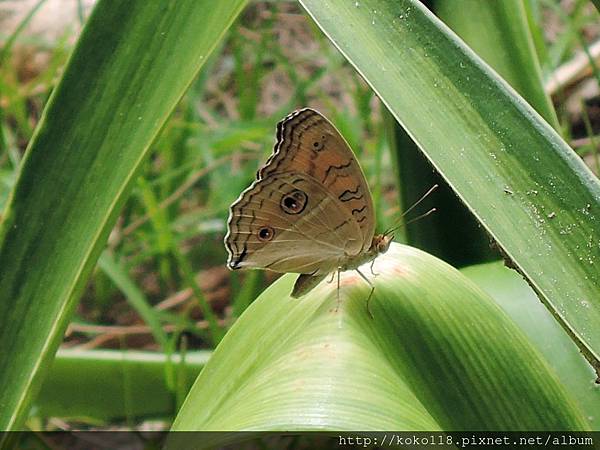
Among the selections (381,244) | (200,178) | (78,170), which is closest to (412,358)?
(381,244)

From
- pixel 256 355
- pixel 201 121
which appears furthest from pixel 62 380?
pixel 201 121

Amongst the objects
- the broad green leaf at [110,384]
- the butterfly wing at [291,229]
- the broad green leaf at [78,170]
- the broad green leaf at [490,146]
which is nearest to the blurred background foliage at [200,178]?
the broad green leaf at [110,384]

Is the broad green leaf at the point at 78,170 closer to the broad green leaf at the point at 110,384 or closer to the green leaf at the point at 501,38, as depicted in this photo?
the green leaf at the point at 501,38

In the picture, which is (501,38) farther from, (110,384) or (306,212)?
(110,384)

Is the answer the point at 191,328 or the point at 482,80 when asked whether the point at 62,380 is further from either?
the point at 482,80

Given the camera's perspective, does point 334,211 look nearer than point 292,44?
Yes

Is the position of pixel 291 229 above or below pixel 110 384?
above

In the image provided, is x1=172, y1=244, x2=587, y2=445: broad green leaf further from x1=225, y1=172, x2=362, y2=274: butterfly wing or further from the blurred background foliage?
the blurred background foliage
